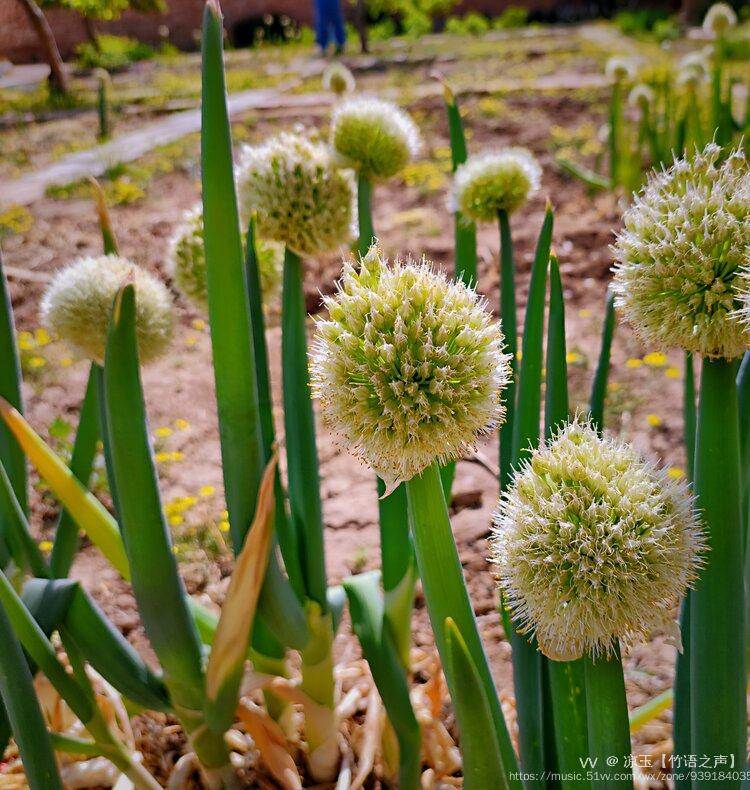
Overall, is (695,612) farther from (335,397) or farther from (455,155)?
(455,155)

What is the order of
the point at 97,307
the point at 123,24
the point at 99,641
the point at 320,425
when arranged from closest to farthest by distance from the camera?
the point at 99,641 < the point at 97,307 < the point at 123,24 < the point at 320,425

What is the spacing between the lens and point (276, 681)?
3.23 ft

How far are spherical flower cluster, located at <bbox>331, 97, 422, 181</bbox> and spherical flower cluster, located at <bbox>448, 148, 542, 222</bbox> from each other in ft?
0.31

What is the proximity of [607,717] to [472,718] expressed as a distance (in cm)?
11

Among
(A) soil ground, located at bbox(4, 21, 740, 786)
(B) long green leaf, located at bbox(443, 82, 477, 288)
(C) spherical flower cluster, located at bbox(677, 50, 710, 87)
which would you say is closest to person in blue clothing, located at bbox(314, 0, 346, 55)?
(A) soil ground, located at bbox(4, 21, 740, 786)

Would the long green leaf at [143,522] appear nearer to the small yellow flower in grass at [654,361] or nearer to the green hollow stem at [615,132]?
the small yellow flower in grass at [654,361]

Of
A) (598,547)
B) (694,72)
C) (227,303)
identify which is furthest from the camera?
(694,72)

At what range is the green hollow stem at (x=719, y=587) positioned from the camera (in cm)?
62

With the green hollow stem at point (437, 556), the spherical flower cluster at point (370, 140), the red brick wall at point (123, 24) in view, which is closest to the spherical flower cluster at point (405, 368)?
the green hollow stem at point (437, 556)

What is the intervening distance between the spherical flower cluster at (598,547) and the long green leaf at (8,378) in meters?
0.65

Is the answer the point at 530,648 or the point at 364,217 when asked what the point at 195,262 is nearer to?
the point at 364,217

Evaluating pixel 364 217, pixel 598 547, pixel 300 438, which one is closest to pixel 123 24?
pixel 364 217

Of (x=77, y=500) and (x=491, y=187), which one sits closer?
(x=77, y=500)

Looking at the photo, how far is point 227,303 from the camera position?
733 mm
